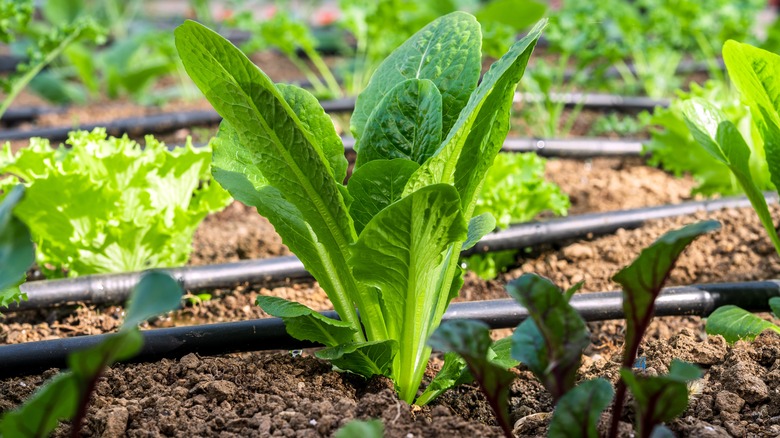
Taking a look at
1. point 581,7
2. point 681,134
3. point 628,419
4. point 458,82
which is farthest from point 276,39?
point 628,419

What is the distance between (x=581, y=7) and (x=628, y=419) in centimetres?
292

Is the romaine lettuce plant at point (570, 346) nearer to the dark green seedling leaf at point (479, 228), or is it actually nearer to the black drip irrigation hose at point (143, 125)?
the dark green seedling leaf at point (479, 228)

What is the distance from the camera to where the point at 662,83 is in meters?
4.57

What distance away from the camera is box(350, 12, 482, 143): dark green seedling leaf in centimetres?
135

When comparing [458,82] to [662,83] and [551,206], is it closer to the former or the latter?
[551,206]

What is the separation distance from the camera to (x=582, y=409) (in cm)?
101

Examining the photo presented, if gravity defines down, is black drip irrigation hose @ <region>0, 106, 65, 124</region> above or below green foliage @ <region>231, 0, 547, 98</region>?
below

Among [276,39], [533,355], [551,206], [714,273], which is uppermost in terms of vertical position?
[276,39]

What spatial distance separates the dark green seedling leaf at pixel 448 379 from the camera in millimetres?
1351

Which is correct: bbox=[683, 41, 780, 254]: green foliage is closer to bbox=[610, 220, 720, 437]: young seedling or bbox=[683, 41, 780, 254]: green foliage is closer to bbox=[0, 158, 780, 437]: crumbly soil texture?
bbox=[0, 158, 780, 437]: crumbly soil texture

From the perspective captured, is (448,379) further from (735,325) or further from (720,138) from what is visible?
(720,138)

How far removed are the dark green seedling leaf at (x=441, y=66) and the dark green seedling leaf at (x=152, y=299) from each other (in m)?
0.53

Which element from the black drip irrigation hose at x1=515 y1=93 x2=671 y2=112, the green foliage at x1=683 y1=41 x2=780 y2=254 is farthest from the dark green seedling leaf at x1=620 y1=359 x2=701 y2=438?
the black drip irrigation hose at x1=515 y1=93 x2=671 y2=112

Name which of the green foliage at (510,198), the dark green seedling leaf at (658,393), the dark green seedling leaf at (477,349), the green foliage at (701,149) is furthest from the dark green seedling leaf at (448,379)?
the green foliage at (701,149)
